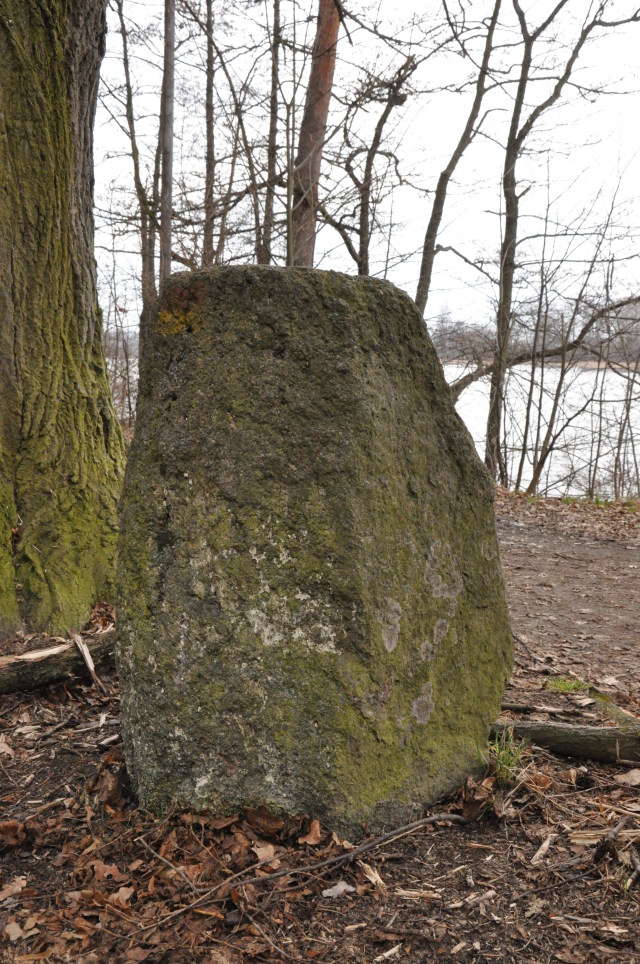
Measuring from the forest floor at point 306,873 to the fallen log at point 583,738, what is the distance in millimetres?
43

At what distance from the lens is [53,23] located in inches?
150

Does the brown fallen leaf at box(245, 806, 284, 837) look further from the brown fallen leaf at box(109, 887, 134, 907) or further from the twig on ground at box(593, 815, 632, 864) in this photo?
the twig on ground at box(593, 815, 632, 864)

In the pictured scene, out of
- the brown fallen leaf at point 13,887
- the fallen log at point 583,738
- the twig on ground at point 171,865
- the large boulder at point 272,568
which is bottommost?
the brown fallen leaf at point 13,887

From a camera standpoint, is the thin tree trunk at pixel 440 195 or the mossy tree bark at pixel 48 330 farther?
the thin tree trunk at pixel 440 195

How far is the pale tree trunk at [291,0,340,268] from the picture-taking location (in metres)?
8.88

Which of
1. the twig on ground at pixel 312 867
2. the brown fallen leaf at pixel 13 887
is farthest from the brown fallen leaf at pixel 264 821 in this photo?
the brown fallen leaf at pixel 13 887

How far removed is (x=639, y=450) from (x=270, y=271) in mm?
13302

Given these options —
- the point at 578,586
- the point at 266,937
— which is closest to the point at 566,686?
the point at 266,937

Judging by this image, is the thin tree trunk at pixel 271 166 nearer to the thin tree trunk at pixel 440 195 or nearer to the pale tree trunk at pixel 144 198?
the pale tree trunk at pixel 144 198

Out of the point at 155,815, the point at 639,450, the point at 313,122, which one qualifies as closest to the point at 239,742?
the point at 155,815

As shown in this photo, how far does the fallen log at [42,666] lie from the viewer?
3254mm

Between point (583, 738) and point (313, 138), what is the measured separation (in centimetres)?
836

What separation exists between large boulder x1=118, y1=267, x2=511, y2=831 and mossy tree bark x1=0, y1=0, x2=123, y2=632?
4.98ft

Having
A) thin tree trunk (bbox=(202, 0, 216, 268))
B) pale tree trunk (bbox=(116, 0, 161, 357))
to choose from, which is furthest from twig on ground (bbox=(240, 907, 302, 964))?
pale tree trunk (bbox=(116, 0, 161, 357))
